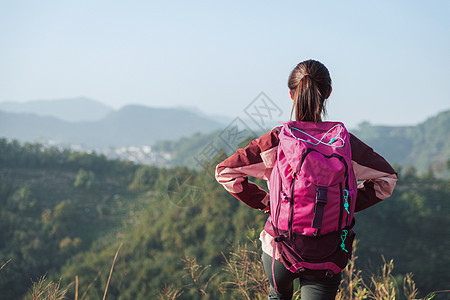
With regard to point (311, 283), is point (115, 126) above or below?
above

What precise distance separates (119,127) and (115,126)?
1110mm

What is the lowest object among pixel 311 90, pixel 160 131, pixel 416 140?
pixel 311 90

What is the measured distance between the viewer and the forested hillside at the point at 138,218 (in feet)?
48.7

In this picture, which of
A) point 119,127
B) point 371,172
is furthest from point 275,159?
point 119,127

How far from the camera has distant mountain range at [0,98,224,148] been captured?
57.3 metres

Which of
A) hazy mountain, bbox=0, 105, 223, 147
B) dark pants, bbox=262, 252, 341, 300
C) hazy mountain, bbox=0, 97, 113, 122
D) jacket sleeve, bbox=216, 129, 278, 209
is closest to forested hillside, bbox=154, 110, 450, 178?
hazy mountain, bbox=0, 105, 223, 147

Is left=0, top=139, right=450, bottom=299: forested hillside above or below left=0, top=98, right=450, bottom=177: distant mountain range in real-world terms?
below

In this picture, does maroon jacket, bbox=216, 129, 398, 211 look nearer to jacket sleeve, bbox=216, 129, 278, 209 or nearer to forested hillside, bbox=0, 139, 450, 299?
jacket sleeve, bbox=216, 129, 278, 209

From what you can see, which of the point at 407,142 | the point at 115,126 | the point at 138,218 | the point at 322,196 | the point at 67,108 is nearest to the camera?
the point at 322,196

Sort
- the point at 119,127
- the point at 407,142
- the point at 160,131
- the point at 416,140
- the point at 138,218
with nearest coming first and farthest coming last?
the point at 138,218, the point at 407,142, the point at 416,140, the point at 119,127, the point at 160,131

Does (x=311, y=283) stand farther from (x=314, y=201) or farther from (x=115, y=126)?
(x=115, y=126)

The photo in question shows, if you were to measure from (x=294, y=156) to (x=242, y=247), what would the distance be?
113 cm

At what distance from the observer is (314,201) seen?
42.8 inches

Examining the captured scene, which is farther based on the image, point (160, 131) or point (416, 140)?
point (160, 131)
